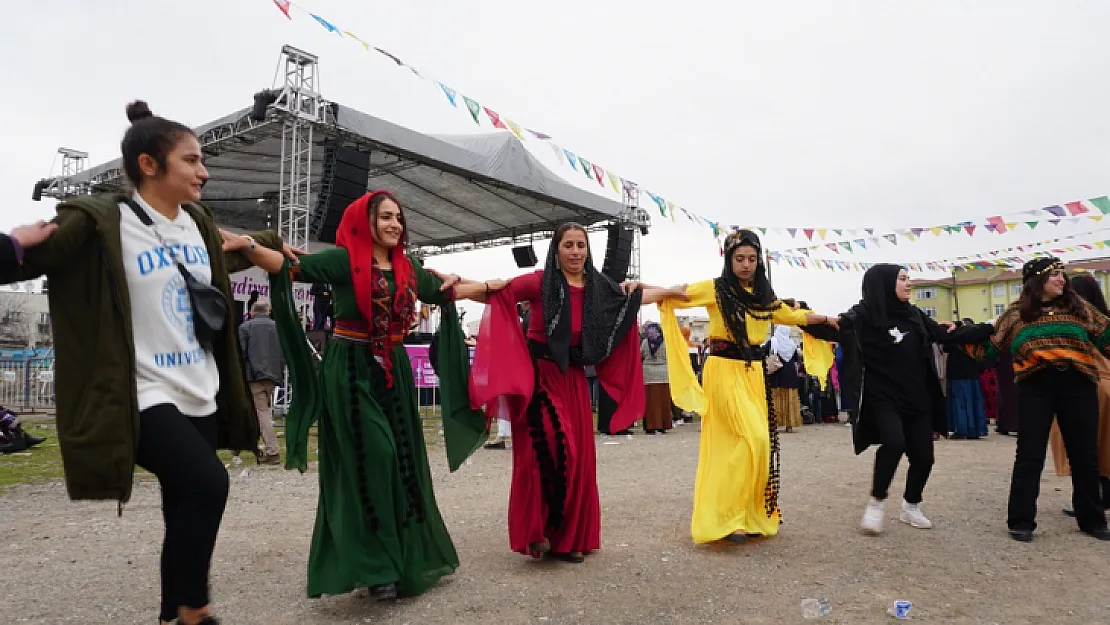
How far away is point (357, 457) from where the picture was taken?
11.2ft

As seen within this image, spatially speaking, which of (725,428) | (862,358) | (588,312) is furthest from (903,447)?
(588,312)

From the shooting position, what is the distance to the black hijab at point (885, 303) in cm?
494

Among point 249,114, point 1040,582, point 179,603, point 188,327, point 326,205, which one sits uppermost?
point 249,114

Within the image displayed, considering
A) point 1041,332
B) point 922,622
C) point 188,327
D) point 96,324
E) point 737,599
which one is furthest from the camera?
point 1041,332

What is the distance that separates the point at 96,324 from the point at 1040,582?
4.34 meters

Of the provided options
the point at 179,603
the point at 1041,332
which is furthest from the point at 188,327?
the point at 1041,332

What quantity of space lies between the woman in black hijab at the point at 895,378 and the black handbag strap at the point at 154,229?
4.22 metres

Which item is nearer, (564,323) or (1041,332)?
(564,323)

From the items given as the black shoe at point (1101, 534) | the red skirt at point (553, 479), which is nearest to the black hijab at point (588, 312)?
the red skirt at point (553, 479)

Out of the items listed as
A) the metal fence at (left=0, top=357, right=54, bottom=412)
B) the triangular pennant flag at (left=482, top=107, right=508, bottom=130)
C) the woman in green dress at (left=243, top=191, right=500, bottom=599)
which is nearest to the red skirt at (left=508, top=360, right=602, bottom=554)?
the woman in green dress at (left=243, top=191, right=500, bottom=599)

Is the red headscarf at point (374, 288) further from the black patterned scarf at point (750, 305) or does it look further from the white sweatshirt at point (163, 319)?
the black patterned scarf at point (750, 305)

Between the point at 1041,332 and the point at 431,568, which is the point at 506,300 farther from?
the point at 1041,332

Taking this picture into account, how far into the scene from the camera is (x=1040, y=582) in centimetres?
361

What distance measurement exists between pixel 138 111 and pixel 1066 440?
5.60 m
